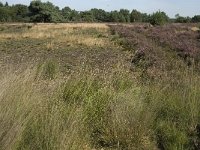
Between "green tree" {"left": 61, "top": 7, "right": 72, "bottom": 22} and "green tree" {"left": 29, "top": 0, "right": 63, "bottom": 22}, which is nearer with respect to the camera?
"green tree" {"left": 29, "top": 0, "right": 63, "bottom": 22}

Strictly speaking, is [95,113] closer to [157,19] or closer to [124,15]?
[157,19]

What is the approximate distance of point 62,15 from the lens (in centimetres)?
10450

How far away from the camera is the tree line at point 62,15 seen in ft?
286

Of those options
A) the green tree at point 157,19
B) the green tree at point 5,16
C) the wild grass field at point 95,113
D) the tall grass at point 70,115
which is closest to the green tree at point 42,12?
the green tree at point 5,16

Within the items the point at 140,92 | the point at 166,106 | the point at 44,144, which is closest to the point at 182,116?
the point at 166,106

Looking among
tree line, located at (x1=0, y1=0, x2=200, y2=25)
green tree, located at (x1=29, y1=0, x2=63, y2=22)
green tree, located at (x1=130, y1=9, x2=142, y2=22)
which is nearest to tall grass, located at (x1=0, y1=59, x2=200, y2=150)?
tree line, located at (x1=0, y1=0, x2=200, y2=25)

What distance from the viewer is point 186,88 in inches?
253

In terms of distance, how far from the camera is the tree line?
8706 cm

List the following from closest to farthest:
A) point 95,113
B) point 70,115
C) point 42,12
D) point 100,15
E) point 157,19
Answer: point 70,115, point 95,113, point 157,19, point 42,12, point 100,15

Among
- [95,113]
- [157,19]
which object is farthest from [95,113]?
[157,19]

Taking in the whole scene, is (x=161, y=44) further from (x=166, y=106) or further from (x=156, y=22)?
(x=156, y=22)

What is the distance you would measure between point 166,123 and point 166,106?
1.28ft

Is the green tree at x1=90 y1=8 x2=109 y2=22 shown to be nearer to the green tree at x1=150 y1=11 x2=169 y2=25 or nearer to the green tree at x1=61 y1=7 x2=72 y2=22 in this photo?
the green tree at x1=61 y1=7 x2=72 y2=22

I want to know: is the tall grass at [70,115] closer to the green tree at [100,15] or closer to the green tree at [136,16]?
the green tree at [136,16]
